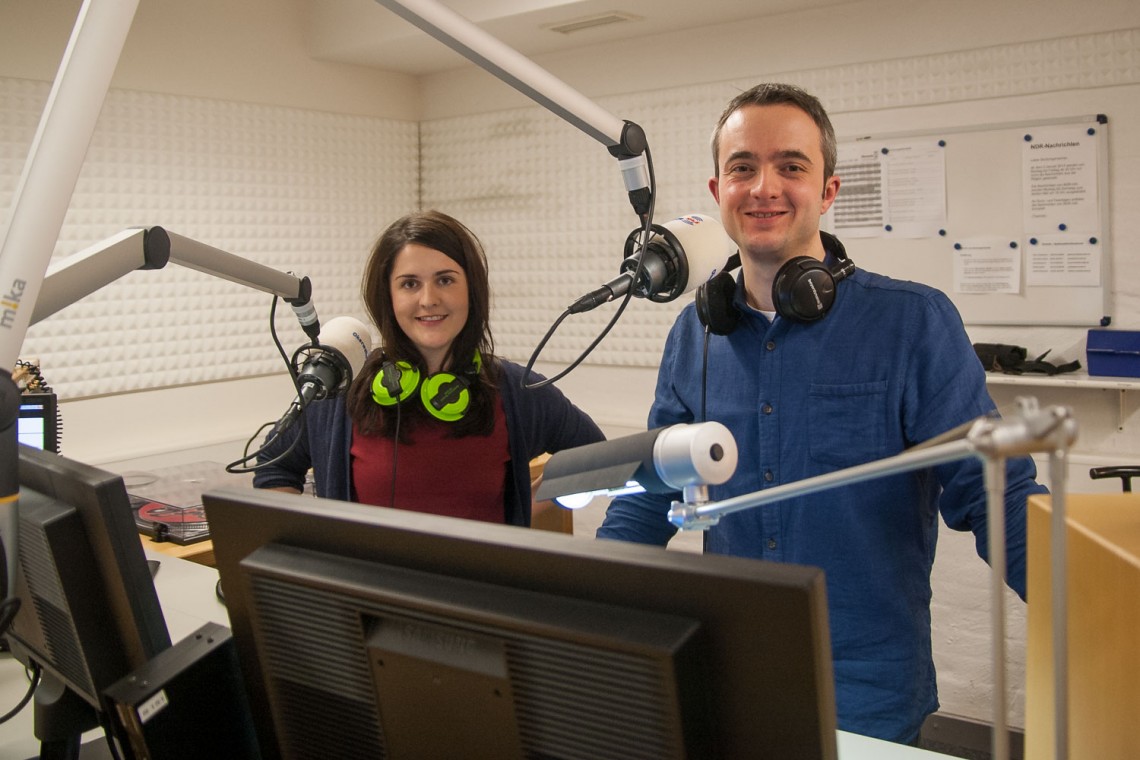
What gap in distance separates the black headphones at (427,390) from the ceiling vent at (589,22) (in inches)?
78.2

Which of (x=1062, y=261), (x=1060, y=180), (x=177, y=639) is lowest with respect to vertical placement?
(x=177, y=639)

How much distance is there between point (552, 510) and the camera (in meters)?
3.10

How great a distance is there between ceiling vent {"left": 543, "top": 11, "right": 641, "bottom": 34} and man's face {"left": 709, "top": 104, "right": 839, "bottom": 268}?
2.07 metres

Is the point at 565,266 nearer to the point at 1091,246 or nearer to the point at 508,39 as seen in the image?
the point at 508,39

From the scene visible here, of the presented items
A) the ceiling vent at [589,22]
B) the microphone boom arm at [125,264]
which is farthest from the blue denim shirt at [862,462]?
the ceiling vent at [589,22]

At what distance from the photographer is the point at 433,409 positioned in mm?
2057

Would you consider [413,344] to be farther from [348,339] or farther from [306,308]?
[306,308]

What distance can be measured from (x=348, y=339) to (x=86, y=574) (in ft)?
2.03

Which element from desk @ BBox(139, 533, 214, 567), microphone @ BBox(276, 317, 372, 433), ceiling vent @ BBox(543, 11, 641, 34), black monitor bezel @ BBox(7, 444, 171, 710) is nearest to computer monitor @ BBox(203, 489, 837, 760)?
black monitor bezel @ BBox(7, 444, 171, 710)

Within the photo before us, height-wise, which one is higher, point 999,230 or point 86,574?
point 999,230

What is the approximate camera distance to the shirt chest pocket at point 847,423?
5.12ft

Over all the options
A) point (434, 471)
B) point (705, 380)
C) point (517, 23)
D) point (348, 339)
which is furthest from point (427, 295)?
point (517, 23)

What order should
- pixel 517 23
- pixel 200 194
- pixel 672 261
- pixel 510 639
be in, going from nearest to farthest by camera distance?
pixel 510 639, pixel 672 261, pixel 517 23, pixel 200 194

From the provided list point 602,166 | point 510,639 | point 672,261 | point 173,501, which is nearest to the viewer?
point 510,639
